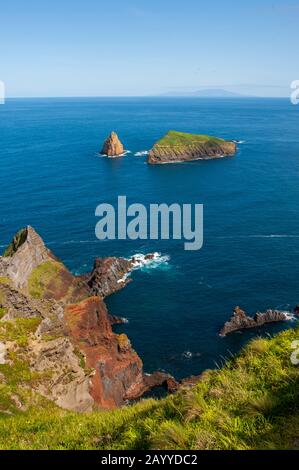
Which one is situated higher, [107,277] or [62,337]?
[62,337]

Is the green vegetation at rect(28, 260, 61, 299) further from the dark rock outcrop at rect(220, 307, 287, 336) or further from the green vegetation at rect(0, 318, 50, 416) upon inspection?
the dark rock outcrop at rect(220, 307, 287, 336)

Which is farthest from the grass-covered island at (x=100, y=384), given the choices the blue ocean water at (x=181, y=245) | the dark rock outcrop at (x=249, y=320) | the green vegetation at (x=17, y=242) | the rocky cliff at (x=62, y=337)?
the dark rock outcrop at (x=249, y=320)

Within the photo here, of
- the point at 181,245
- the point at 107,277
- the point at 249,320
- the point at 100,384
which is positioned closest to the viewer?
the point at 100,384

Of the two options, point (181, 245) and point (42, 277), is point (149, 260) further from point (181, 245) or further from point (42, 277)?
point (42, 277)

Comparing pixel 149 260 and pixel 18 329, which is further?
pixel 149 260

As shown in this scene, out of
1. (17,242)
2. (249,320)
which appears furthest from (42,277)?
(249,320)

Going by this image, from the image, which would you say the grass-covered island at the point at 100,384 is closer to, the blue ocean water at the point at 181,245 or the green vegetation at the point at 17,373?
the green vegetation at the point at 17,373


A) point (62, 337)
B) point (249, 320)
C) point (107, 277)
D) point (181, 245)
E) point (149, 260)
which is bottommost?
point (249, 320)
